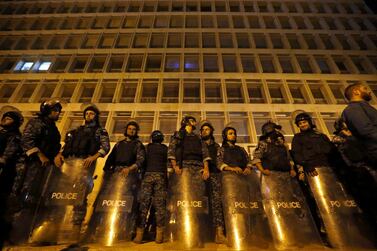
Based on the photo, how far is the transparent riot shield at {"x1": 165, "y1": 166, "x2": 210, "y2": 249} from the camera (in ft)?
11.0

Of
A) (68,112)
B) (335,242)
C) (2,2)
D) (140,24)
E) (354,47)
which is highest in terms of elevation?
(2,2)

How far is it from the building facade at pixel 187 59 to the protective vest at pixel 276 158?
5676mm

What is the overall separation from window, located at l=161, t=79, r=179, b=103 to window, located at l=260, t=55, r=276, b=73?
5.92 metres

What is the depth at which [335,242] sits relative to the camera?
3.44m

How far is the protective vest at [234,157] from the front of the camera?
4578mm

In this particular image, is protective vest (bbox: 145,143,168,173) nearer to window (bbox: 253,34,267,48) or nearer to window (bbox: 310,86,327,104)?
window (bbox: 310,86,327,104)

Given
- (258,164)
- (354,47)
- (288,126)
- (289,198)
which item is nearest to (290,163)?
(258,164)

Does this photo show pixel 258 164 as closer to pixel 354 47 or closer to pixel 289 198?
pixel 289 198

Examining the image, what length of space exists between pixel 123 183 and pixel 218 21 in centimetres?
1621

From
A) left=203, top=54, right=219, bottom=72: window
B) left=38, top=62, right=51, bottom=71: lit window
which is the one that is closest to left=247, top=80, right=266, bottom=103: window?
left=203, top=54, right=219, bottom=72: window

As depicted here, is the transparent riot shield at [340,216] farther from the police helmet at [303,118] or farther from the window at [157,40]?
the window at [157,40]

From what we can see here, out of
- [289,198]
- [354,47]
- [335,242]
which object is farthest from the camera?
[354,47]

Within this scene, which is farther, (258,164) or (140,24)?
(140,24)

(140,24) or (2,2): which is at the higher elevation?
(2,2)
